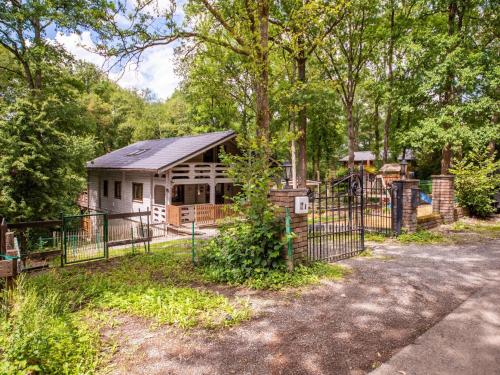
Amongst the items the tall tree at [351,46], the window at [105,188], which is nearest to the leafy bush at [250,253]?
the tall tree at [351,46]

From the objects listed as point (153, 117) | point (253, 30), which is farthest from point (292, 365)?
point (153, 117)

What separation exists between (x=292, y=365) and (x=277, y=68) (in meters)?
24.2

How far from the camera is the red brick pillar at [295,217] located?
629cm

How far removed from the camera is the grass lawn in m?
3.31

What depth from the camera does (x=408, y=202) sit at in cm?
1023

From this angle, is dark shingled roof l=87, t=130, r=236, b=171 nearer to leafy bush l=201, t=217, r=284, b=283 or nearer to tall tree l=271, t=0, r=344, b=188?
tall tree l=271, t=0, r=344, b=188

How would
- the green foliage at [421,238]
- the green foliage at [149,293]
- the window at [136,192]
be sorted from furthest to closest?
1. the window at [136,192]
2. the green foliage at [421,238]
3. the green foliage at [149,293]

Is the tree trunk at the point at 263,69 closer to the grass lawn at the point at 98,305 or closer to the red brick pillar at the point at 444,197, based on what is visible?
the grass lawn at the point at 98,305

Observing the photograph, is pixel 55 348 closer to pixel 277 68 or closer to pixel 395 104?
pixel 395 104

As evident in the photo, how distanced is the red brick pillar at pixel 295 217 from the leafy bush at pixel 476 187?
383 inches

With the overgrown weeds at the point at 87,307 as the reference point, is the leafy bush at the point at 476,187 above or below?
above

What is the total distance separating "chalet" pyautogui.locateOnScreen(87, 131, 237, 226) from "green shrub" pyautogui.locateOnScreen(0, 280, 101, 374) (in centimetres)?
1128

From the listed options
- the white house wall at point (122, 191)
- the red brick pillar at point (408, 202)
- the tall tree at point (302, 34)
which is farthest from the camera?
the white house wall at point (122, 191)

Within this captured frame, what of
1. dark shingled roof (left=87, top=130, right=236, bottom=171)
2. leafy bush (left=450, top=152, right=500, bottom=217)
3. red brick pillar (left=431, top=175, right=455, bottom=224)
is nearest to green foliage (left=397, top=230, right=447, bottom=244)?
red brick pillar (left=431, top=175, right=455, bottom=224)
